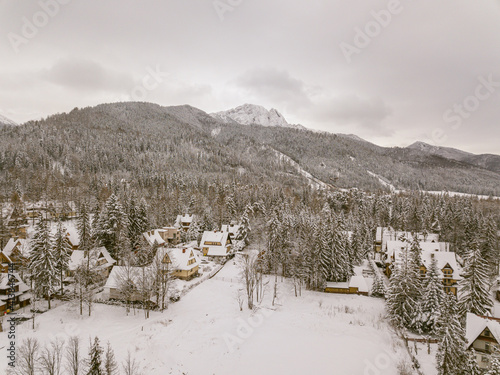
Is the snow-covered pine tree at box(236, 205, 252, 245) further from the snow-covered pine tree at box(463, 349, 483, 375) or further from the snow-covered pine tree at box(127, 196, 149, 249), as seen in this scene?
the snow-covered pine tree at box(463, 349, 483, 375)

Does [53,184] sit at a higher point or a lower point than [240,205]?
higher

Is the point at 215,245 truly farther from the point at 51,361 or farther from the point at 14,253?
the point at 51,361

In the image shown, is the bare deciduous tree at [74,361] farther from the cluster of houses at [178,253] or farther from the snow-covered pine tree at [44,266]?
the snow-covered pine tree at [44,266]

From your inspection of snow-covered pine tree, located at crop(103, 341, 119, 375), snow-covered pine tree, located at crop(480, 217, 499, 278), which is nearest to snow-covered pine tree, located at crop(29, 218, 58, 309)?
snow-covered pine tree, located at crop(103, 341, 119, 375)

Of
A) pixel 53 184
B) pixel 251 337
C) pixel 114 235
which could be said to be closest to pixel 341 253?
pixel 251 337

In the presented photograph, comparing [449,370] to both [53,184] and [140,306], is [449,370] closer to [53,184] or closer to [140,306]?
[140,306]

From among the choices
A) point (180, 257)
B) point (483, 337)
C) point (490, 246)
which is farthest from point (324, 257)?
point (490, 246)
